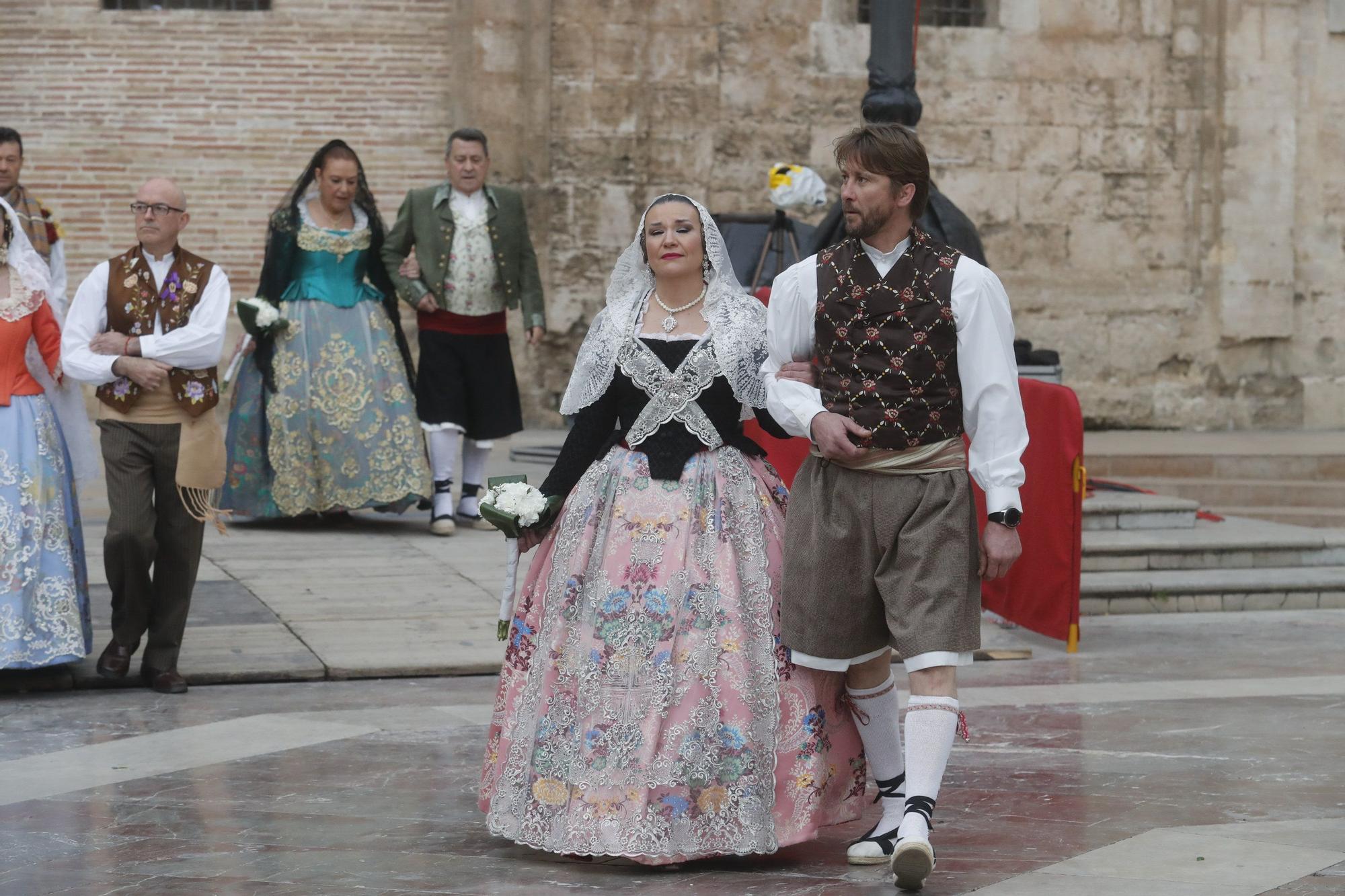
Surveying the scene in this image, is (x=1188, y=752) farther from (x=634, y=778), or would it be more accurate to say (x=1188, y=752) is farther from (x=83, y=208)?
(x=83, y=208)

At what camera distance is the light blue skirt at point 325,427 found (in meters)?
9.98

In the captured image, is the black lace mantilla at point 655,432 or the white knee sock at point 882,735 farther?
the black lace mantilla at point 655,432

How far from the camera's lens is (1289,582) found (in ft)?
30.4

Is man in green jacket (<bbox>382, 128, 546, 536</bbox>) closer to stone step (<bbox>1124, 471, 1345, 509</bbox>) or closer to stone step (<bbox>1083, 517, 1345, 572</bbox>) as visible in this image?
stone step (<bbox>1083, 517, 1345, 572</bbox>)

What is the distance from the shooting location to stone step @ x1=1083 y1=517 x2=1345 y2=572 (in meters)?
9.28

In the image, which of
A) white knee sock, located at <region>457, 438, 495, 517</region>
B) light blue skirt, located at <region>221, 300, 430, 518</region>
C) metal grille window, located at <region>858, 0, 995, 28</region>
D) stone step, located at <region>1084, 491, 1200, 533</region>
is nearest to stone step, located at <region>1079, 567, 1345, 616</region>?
stone step, located at <region>1084, 491, 1200, 533</region>

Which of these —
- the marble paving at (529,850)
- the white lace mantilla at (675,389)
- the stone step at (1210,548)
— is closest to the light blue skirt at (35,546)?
the marble paving at (529,850)

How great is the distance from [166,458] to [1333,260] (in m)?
11.2

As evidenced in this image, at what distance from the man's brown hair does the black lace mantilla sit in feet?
2.33

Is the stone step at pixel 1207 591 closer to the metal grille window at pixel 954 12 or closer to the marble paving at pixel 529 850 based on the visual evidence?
the marble paving at pixel 529 850

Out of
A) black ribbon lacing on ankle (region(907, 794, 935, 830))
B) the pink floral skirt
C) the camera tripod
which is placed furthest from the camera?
the camera tripod

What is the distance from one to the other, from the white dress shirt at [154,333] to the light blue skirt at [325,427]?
121 inches

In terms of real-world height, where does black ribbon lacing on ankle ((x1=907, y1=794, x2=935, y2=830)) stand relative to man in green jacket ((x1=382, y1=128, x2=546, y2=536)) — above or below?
below

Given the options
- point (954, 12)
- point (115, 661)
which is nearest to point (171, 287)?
point (115, 661)
